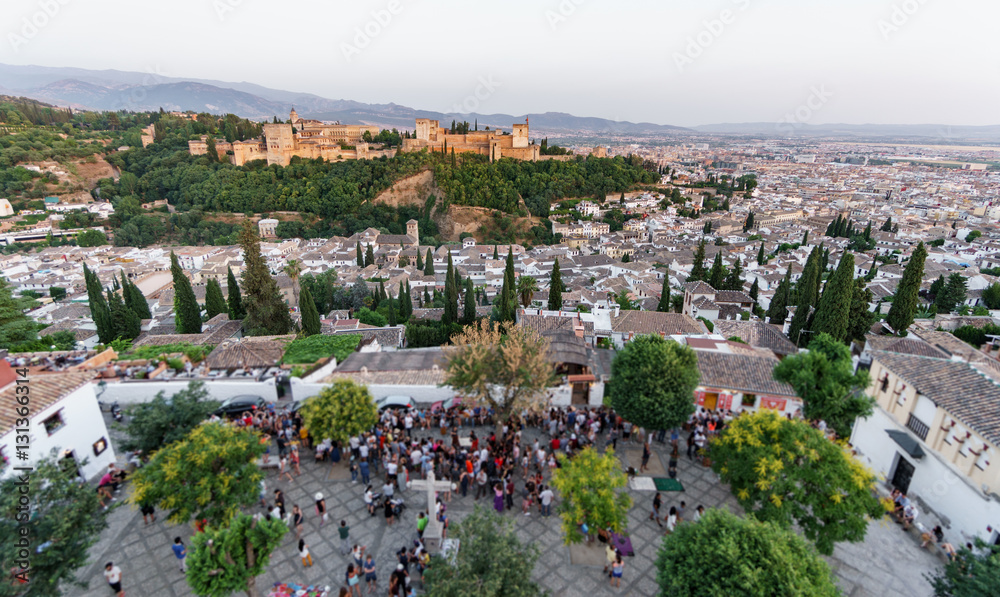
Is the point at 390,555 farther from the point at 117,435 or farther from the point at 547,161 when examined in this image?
the point at 547,161

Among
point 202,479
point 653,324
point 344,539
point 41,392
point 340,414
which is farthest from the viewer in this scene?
point 653,324

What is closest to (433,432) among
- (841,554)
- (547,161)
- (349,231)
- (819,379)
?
(841,554)

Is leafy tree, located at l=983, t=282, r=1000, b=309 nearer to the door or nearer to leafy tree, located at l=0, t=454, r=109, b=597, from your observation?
the door

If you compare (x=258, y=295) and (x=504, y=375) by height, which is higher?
(x=504, y=375)

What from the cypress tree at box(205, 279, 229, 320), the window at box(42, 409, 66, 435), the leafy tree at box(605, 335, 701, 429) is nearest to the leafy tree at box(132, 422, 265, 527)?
the window at box(42, 409, 66, 435)

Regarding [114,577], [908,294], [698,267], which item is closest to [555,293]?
[698,267]

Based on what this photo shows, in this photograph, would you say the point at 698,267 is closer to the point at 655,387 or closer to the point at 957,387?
the point at 957,387
